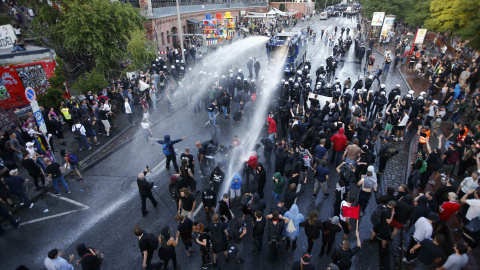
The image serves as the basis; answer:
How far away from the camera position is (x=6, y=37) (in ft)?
49.6

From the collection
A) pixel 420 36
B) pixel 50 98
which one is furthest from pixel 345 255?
pixel 420 36

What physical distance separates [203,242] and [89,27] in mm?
16915

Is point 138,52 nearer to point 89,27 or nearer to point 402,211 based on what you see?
point 89,27

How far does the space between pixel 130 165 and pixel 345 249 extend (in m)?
9.04

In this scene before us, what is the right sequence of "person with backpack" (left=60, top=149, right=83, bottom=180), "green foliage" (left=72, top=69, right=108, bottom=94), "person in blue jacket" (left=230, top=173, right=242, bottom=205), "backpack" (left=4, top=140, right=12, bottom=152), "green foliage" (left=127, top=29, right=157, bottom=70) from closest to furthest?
"person in blue jacket" (left=230, top=173, right=242, bottom=205), "person with backpack" (left=60, top=149, right=83, bottom=180), "backpack" (left=4, top=140, right=12, bottom=152), "green foliage" (left=72, top=69, right=108, bottom=94), "green foliage" (left=127, top=29, right=157, bottom=70)

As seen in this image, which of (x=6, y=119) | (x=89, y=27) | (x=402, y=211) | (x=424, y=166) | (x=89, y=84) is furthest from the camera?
(x=89, y=27)

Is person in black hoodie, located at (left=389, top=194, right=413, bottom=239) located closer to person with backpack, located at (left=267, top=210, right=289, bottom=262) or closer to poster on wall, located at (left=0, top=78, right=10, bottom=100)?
person with backpack, located at (left=267, top=210, right=289, bottom=262)

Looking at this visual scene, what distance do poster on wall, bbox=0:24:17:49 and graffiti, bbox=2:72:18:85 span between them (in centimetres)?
193

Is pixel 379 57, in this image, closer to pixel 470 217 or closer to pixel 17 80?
pixel 470 217

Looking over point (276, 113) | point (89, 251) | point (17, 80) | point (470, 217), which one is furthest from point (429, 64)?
point (17, 80)

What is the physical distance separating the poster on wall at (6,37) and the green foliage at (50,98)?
5.14m

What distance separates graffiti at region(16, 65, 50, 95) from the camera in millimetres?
14898

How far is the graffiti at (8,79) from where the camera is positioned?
14255mm

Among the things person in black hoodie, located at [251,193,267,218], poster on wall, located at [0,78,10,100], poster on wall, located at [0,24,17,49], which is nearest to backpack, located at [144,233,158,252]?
person in black hoodie, located at [251,193,267,218]
